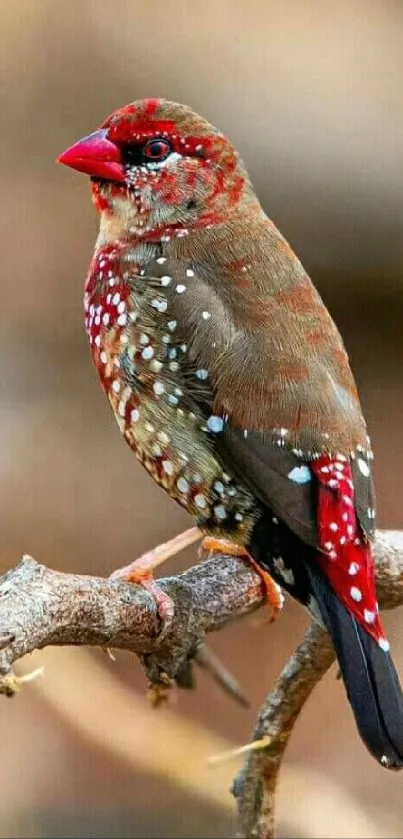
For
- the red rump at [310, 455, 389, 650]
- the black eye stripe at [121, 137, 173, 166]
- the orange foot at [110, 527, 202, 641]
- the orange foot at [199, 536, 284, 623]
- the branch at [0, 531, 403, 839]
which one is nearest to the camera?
the branch at [0, 531, 403, 839]

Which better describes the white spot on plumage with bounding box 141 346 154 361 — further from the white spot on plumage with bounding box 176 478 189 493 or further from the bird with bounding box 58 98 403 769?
the white spot on plumage with bounding box 176 478 189 493

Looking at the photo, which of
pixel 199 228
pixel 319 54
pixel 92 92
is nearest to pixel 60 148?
pixel 92 92

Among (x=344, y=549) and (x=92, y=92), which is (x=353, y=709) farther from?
(x=92, y=92)

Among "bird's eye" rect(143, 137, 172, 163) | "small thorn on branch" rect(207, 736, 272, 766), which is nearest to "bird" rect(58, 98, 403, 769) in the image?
"bird's eye" rect(143, 137, 172, 163)

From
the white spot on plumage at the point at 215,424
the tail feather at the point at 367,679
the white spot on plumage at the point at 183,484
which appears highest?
the white spot on plumage at the point at 215,424

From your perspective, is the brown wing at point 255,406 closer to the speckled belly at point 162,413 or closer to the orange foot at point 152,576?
the speckled belly at point 162,413

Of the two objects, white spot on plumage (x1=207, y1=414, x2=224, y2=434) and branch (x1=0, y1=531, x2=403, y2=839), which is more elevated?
white spot on plumage (x1=207, y1=414, x2=224, y2=434)

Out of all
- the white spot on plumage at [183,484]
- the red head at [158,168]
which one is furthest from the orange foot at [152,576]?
the red head at [158,168]
